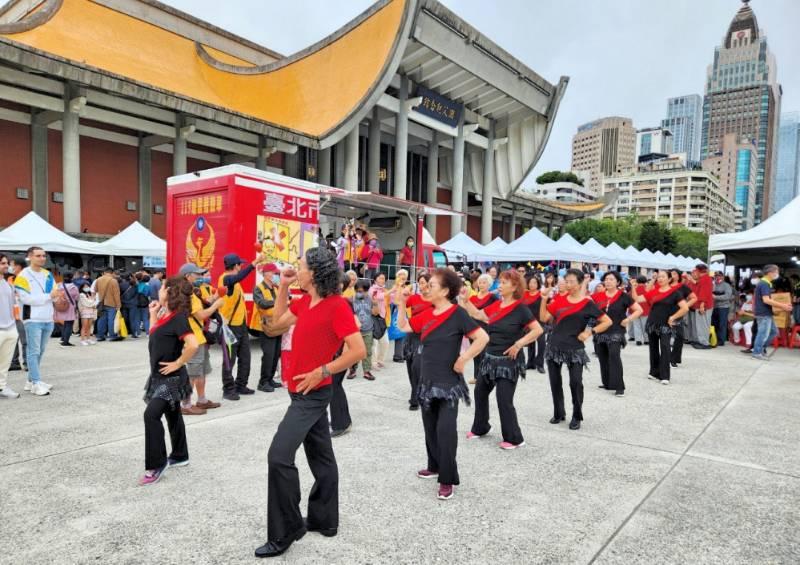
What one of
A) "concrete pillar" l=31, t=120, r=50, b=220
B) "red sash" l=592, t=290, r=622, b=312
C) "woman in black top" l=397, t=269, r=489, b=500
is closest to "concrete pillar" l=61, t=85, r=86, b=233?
"concrete pillar" l=31, t=120, r=50, b=220

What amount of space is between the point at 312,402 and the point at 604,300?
17.7 feet

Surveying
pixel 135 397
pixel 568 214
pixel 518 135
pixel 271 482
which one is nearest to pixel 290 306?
pixel 271 482

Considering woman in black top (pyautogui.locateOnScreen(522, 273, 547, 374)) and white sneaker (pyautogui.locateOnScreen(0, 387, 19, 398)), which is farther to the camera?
woman in black top (pyautogui.locateOnScreen(522, 273, 547, 374))

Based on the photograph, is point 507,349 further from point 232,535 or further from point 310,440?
point 232,535

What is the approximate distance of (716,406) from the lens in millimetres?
6922

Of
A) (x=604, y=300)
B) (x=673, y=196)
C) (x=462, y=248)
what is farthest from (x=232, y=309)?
(x=673, y=196)

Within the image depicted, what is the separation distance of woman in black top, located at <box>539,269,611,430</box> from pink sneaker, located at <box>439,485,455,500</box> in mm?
2365

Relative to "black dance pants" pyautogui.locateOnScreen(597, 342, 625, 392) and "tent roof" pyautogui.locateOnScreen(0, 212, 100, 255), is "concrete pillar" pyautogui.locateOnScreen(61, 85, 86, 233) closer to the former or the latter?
"tent roof" pyautogui.locateOnScreen(0, 212, 100, 255)

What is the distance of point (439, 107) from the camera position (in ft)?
108

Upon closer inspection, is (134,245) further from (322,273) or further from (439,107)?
(439,107)

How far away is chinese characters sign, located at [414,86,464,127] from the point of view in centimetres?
3167

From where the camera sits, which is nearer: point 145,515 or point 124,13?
point 145,515

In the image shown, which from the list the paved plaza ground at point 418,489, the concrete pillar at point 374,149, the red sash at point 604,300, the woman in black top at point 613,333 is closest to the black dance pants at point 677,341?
the woman in black top at point 613,333

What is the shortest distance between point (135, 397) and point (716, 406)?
738cm
